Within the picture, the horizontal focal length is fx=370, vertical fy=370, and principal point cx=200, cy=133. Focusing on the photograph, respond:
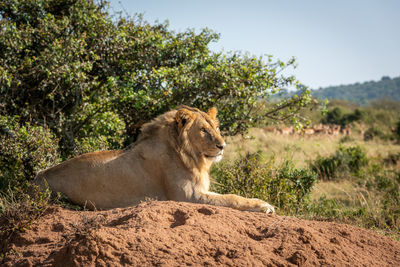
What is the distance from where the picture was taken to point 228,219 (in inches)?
146

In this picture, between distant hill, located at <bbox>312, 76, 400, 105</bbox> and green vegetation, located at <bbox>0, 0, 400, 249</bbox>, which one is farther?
distant hill, located at <bbox>312, 76, 400, 105</bbox>

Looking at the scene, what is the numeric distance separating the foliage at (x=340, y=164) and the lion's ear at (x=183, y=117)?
272 inches

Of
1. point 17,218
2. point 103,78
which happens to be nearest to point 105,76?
point 103,78

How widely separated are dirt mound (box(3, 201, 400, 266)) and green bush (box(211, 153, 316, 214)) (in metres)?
2.42

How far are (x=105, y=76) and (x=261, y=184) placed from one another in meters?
4.65

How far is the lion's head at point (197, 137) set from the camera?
5363mm

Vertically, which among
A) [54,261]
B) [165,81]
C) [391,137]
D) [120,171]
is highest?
[165,81]

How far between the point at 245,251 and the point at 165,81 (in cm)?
520

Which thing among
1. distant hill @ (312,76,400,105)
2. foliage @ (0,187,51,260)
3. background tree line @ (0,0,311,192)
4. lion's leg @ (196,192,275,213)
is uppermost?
distant hill @ (312,76,400,105)

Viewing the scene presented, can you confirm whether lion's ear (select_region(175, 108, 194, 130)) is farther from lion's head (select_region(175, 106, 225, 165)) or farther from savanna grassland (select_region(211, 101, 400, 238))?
savanna grassland (select_region(211, 101, 400, 238))

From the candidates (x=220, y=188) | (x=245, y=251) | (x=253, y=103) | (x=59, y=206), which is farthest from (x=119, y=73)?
(x=245, y=251)

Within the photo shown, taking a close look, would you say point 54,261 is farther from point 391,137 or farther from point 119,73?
point 391,137

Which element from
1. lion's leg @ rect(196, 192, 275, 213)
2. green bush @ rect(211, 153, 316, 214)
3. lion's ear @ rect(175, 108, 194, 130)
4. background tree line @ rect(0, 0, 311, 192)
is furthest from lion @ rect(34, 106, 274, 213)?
background tree line @ rect(0, 0, 311, 192)

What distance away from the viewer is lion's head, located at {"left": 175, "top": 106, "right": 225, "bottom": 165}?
5.36 meters
